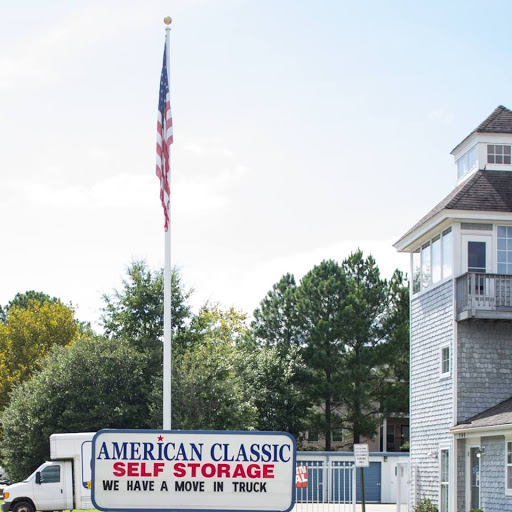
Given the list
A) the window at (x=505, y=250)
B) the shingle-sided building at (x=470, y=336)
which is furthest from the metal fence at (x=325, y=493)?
the window at (x=505, y=250)

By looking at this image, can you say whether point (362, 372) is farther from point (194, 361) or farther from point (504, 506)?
point (504, 506)

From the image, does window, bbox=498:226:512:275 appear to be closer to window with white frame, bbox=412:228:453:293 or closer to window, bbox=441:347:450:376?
window with white frame, bbox=412:228:453:293

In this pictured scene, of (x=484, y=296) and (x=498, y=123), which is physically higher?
(x=498, y=123)

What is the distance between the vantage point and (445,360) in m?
30.2

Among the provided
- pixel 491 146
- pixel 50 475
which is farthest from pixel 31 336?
pixel 491 146

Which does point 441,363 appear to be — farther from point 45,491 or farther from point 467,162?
point 45,491

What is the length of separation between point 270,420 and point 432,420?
1088 inches

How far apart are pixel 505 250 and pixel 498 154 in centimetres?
385

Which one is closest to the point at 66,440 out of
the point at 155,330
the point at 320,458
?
the point at 155,330

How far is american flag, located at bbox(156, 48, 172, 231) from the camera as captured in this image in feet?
63.4

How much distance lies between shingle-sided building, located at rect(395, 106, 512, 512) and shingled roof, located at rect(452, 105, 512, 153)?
47 millimetres

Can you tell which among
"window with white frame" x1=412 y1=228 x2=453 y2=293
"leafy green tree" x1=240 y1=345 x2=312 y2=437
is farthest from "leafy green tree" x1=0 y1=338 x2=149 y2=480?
"leafy green tree" x1=240 y1=345 x2=312 y2=437

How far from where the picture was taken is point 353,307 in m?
60.4

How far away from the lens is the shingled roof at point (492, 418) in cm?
2604
